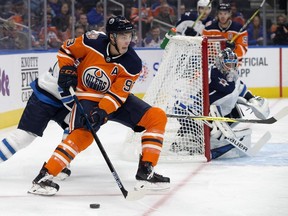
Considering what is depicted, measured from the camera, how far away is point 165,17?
10578 mm

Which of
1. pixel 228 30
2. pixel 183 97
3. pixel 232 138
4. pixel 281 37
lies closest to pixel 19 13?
pixel 228 30

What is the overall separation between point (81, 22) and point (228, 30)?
8.02 ft

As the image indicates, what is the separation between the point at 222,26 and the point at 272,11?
3112 millimetres

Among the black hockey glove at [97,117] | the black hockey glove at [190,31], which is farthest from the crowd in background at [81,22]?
the black hockey glove at [97,117]

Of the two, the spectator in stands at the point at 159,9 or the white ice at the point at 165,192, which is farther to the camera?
the spectator in stands at the point at 159,9

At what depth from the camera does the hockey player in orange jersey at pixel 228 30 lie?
8.05 m

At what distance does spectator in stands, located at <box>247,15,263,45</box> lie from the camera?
1093 centimetres

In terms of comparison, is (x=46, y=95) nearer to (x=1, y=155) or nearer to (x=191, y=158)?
(x=1, y=155)

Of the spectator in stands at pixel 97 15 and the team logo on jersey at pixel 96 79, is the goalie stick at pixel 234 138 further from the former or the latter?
the spectator in stands at pixel 97 15

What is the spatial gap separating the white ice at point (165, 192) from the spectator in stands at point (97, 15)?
4055mm

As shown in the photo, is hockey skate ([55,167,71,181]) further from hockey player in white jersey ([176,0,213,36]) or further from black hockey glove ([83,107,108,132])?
hockey player in white jersey ([176,0,213,36])

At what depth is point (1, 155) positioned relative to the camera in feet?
15.8

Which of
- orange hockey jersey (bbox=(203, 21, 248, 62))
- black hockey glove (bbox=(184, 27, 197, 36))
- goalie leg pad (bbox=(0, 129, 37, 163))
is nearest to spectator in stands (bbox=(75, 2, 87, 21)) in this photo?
black hockey glove (bbox=(184, 27, 197, 36))

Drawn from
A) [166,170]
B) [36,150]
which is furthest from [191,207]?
[36,150]
